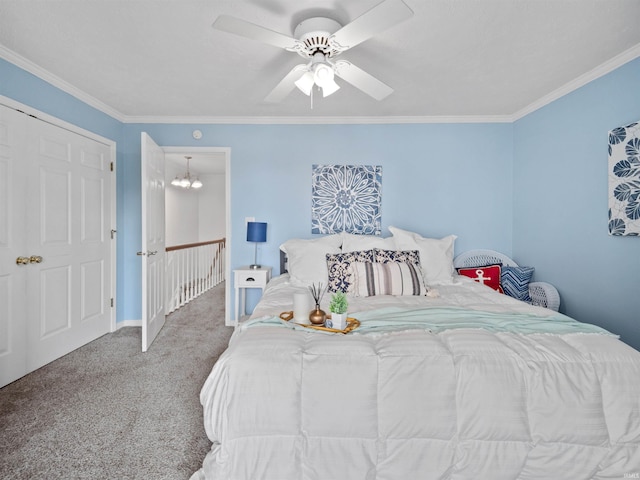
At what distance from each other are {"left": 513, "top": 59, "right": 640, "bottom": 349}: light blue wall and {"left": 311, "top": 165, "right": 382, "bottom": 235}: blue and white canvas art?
156 centimetres

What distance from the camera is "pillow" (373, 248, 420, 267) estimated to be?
2.74 meters

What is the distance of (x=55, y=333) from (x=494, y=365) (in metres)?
3.31

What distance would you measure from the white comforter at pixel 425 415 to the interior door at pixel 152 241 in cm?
193

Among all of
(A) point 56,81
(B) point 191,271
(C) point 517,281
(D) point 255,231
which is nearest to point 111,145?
(A) point 56,81

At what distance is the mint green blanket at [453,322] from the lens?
1.61 meters

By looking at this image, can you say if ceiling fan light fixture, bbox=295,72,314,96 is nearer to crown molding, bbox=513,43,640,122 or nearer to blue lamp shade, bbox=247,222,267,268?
blue lamp shade, bbox=247,222,267,268

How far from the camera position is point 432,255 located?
9.73 feet

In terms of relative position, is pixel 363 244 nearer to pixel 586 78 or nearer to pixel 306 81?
pixel 306 81

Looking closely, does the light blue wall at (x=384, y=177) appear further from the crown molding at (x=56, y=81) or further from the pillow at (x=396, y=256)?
the pillow at (x=396, y=256)

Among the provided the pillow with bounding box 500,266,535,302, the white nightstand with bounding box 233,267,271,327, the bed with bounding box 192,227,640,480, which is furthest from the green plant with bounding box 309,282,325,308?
the pillow with bounding box 500,266,535,302

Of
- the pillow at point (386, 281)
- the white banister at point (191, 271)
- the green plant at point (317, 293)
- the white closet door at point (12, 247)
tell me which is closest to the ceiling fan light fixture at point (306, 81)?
the green plant at point (317, 293)

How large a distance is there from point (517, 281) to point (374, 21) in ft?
8.98

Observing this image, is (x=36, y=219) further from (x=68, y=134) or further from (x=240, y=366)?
(x=240, y=366)

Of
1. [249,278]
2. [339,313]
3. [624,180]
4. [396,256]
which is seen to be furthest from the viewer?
[249,278]
